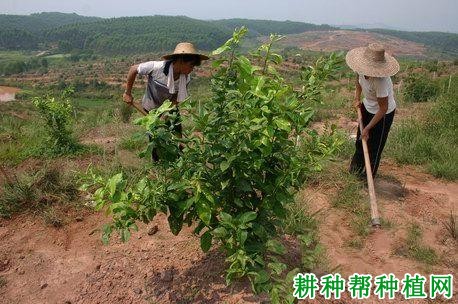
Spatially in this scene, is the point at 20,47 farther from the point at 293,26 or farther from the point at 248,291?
the point at 248,291

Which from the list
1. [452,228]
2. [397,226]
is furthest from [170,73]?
[452,228]

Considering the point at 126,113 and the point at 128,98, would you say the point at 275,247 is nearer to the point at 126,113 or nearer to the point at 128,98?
the point at 128,98

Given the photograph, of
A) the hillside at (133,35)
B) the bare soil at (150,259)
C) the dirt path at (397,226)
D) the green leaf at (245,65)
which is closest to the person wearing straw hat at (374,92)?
the dirt path at (397,226)

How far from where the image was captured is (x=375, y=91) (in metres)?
3.35

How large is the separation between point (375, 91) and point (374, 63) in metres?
0.26

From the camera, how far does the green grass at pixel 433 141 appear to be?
13.7 ft

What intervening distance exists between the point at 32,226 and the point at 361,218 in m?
2.69

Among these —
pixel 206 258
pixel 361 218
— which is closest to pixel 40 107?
pixel 206 258

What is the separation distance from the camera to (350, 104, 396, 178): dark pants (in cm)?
358

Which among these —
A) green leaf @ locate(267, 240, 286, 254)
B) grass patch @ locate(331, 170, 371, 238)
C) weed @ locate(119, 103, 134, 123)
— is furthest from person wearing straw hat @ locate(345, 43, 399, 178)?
weed @ locate(119, 103, 134, 123)

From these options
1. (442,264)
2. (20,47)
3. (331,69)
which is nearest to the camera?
(331,69)

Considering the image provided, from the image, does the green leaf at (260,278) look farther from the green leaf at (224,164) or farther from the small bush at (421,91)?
the small bush at (421,91)

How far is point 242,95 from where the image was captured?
5.87 feet

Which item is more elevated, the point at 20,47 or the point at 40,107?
the point at 40,107
